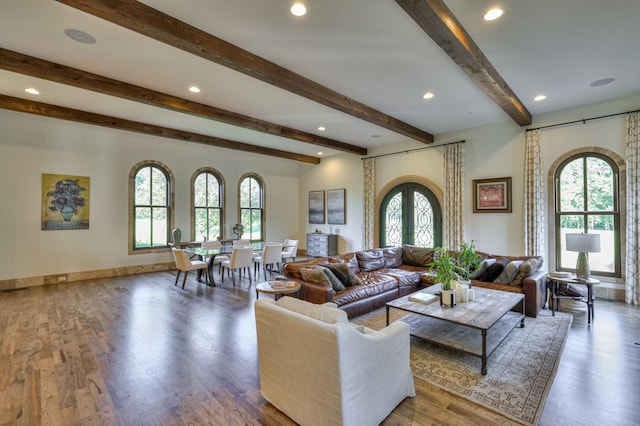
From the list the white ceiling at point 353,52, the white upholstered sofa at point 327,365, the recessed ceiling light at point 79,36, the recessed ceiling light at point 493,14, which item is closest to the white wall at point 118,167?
the white ceiling at point 353,52

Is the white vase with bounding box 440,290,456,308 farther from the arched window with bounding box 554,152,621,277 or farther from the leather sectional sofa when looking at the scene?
the arched window with bounding box 554,152,621,277

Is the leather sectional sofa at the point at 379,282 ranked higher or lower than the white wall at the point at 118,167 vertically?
lower

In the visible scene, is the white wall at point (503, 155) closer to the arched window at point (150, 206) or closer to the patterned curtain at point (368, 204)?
the patterned curtain at point (368, 204)

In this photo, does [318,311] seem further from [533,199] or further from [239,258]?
[533,199]

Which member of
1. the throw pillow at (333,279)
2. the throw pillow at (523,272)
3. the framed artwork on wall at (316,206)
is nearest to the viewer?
the throw pillow at (333,279)

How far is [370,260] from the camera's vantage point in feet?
18.5

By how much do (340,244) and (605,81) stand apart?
6695 mm

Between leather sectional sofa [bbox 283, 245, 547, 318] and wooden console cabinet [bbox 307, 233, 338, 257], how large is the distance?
327 cm

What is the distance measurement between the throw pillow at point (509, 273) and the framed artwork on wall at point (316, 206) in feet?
19.6

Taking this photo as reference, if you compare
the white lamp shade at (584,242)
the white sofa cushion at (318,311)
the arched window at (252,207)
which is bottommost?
the white sofa cushion at (318,311)

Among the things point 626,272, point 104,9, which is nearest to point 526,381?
point 626,272

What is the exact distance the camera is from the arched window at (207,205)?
26.9ft

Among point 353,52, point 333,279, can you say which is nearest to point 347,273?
point 333,279

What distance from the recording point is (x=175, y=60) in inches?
144
